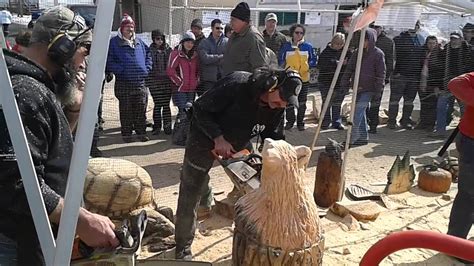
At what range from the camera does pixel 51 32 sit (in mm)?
1791

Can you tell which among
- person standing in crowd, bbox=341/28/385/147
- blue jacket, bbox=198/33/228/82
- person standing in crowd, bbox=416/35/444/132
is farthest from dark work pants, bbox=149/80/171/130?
person standing in crowd, bbox=416/35/444/132

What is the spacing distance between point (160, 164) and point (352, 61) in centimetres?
359

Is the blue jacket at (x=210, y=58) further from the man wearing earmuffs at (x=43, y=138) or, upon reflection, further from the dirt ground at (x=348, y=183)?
the man wearing earmuffs at (x=43, y=138)

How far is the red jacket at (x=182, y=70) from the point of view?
6.55 meters

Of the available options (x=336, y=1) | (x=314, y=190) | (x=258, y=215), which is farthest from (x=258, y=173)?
(x=336, y=1)

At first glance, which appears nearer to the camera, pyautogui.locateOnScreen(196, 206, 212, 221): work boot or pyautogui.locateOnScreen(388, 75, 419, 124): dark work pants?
pyautogui.locateOnScreen(196, 206, 212, 221): work boot

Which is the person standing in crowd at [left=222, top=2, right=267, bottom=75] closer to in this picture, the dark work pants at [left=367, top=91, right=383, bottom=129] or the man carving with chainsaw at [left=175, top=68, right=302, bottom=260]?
the man carving with chainsaw at [left=175, top=68, right=302, bottom=260]

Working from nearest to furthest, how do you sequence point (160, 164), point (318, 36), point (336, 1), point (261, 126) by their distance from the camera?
1. point (261, 126)
2. point (160, 164)
3. point (318, 36)
4. point (336, 1)

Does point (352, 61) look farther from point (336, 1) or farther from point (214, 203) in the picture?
point (336, 1)

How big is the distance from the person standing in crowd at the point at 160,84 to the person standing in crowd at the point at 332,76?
8.14ft

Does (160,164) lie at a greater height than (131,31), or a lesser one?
lesser

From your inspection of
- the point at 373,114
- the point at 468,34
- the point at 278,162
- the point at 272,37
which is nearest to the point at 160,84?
the point at 272,37

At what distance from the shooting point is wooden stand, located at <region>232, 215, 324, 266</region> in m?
2.46

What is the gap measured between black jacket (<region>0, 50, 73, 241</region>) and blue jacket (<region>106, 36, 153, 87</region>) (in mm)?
4647
